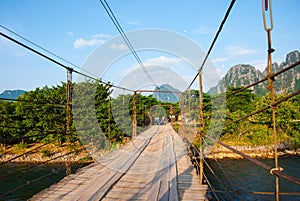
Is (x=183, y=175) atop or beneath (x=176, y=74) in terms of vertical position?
beneath

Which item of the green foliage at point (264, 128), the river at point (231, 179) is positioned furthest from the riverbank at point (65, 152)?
the river at point (231, 179)

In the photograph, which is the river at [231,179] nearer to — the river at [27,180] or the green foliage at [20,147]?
the river at [27,180]

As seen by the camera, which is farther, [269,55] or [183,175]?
[183,175]

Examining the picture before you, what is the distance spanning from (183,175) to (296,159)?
11.3 m

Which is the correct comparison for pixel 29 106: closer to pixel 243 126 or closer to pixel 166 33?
pixel 166 33

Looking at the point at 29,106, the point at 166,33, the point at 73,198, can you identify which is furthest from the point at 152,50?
the point at 29,106

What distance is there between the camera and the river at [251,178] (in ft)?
22.2

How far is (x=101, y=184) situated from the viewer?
6.93 feet

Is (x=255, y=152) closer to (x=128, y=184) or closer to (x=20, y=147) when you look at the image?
(x=128, y=184)

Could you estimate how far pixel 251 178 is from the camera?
8273mm

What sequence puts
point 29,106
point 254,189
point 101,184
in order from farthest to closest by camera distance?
point 29,106, point 254,189, point 101,184

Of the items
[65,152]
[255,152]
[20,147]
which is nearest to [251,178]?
[255,152]

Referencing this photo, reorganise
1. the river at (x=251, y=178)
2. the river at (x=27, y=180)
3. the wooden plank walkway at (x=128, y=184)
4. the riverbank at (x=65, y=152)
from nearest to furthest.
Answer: the wooden plank walkway at (x=128, y=184)
the river at (x=251, y=178)
the river at (x=27, y=180)
the riverbank at (x=65, y=152)

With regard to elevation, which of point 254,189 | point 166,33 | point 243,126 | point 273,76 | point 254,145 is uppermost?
point 166,33
